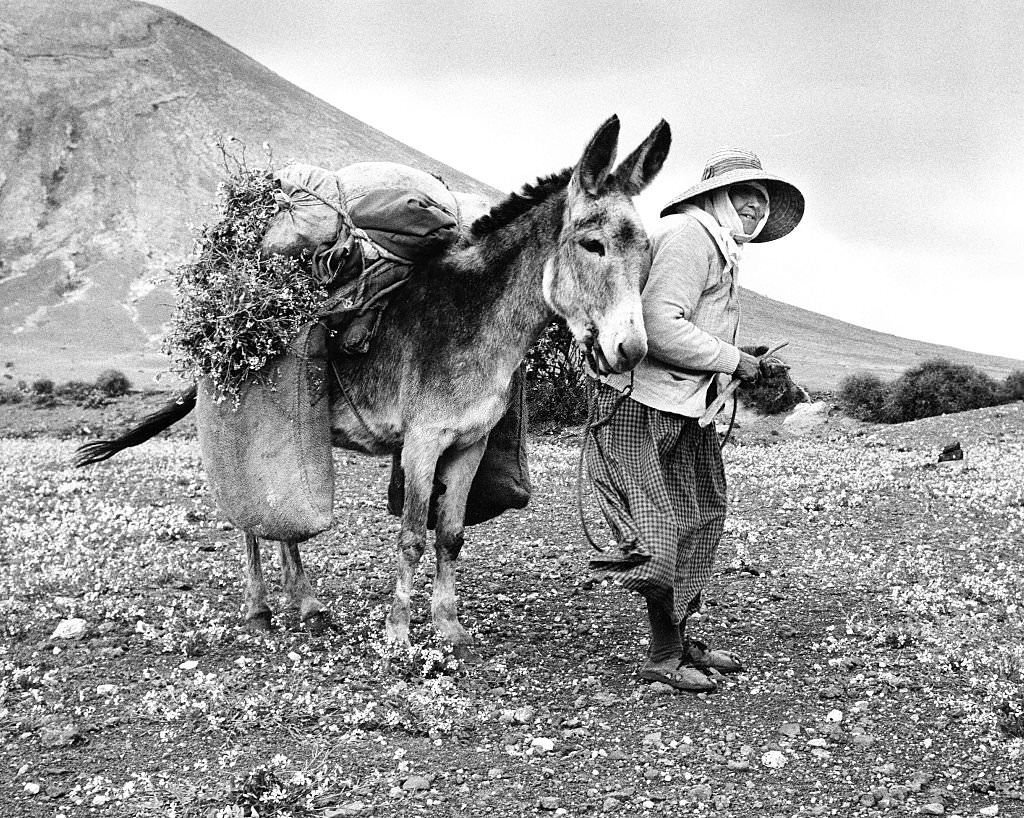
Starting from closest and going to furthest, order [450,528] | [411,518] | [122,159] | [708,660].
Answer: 1. [708,660]
2. [411,518]
3. [450,528]
4. [122,159]

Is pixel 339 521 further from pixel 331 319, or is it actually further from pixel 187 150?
pixel 187 150

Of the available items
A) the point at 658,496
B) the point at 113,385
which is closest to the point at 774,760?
the point at 658,496

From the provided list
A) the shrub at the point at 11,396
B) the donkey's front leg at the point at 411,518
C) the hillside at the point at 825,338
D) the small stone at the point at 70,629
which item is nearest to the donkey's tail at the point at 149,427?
the small stone at the point at 70,629

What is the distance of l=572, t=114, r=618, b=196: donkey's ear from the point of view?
6.16m

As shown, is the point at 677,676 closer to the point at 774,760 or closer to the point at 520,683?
the point at 520,683

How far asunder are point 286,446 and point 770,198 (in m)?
3.46

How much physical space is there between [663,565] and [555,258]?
185cm

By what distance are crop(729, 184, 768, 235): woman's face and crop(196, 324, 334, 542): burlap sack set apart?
280 cm

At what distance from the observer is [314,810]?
17.0ft

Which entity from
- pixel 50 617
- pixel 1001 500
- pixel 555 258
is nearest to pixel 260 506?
pixel 50 617

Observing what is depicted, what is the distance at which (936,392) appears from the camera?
1030 inches

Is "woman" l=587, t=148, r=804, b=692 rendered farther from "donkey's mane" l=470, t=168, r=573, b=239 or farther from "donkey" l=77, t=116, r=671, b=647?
"donkey's mane" l=470, t=168, r=573, b=239

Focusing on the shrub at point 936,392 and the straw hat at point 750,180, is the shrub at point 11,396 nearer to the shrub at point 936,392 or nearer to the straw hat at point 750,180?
the shrub at point 936,392

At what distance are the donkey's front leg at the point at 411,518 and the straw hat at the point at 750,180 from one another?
207 centimetres
